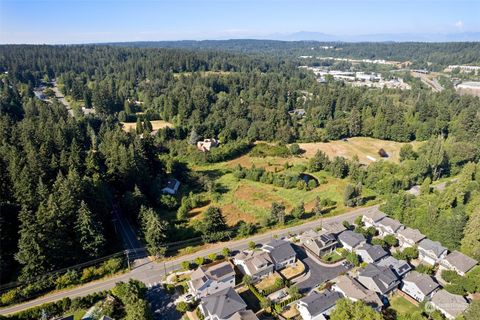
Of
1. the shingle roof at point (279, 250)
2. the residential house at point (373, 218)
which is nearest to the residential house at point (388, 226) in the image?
the residential house at point (373, 218)

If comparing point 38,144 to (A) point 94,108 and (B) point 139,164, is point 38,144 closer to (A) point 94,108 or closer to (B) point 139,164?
(B) point 139,164

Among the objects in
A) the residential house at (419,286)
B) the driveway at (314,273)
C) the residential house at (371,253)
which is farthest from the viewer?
the residential house at (371,253)

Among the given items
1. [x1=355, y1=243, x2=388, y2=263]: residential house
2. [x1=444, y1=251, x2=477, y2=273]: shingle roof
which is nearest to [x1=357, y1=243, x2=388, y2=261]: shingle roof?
[x1=355, y1=243, x2=388, y2=263]: residential house

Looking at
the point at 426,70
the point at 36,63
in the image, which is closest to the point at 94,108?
the point at 36,63

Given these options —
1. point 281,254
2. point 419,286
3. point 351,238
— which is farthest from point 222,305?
point 419,286

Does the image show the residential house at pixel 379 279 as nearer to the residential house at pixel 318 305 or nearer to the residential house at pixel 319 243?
the residential house at pixel 318 305

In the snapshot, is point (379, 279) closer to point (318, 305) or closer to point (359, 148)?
point (318, 305)

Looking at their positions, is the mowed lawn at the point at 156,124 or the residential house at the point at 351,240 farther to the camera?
the mowed lawn at the point at 156,124

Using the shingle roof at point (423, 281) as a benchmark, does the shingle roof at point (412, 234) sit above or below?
above
